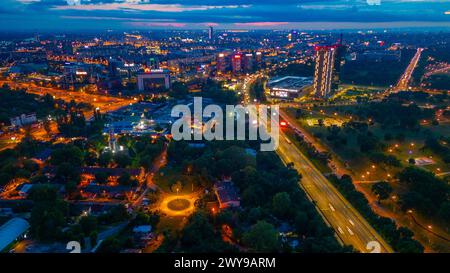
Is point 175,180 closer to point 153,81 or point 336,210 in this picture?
point 336,210

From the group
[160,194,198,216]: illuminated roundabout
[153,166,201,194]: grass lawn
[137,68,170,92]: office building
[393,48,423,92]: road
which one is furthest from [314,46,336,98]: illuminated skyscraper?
[160,194,198,216]: illuminated roundabout

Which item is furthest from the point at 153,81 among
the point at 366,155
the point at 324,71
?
the point at 366,155

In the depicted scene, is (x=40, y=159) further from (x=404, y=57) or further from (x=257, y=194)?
(x=404, y=57)

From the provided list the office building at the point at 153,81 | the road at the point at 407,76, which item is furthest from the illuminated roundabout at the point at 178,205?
the road at the point at 407,76

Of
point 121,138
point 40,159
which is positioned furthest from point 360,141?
point 40,159

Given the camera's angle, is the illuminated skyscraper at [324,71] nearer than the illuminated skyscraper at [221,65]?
Yes

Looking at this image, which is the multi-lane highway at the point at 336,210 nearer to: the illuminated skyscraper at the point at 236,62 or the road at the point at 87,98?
the road at the point at 87,98
